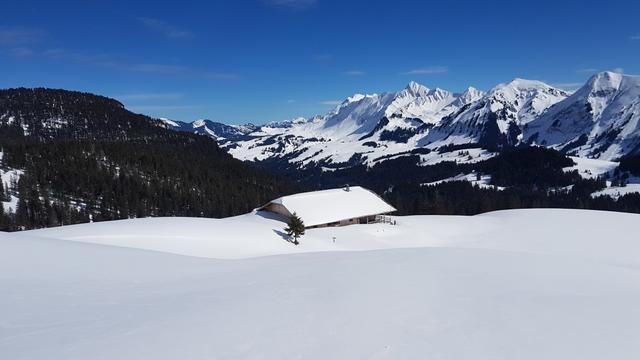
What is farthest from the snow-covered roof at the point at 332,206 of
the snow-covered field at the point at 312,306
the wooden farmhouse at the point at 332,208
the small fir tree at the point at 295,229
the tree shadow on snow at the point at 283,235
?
the snow-covered field at the point at 312,306

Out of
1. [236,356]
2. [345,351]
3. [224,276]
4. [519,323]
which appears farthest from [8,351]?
[519,323]

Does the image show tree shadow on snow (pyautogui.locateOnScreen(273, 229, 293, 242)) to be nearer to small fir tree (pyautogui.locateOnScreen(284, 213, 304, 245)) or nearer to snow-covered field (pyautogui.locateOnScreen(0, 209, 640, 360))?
small fir tree (pyautogui.locateOnScreen(284, 213, 304, 245))

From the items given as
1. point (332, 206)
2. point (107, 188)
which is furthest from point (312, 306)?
point (107, 188)

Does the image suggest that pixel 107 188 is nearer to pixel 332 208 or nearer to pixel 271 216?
pixel 271 216

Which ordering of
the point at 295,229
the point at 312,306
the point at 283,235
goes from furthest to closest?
the point at 283,235, the point at 295,229, the point at 312,306

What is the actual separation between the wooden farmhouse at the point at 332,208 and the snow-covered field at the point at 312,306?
33.9 metres

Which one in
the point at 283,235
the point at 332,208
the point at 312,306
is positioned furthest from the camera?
the point at 332,208

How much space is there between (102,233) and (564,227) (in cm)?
6130

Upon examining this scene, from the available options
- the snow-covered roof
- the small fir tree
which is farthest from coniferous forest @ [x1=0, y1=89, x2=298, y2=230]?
the small fir tree

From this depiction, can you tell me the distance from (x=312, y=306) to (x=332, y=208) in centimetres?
5072

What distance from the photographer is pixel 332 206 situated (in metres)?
65.1

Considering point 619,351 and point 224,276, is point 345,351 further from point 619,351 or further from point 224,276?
point 224,276

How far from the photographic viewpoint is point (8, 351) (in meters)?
9.59

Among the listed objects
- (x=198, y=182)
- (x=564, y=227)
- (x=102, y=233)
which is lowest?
(x=564, y=227)
